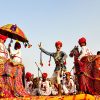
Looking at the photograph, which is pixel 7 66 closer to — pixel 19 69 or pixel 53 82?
A: pixel 19 69

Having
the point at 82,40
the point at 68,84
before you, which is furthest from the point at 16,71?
the point at 82,40

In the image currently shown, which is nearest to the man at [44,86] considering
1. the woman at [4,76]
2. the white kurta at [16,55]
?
the white kurta at [16,55]

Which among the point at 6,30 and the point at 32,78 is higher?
the point at 6,30

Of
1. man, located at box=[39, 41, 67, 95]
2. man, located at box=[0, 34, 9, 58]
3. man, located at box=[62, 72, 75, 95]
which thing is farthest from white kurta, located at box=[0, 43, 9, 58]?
man, located at box=[62, 72, 75, 95]

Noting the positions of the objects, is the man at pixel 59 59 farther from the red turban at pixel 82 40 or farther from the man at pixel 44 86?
the red turban at pixel 82 40

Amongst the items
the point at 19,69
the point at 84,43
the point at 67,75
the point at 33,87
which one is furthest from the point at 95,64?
the point at 33,87

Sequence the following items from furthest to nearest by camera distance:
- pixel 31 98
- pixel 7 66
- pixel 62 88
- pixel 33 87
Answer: pixel 33 87 < pixel 62 88 < pixel 7 66 < pixel 31 98

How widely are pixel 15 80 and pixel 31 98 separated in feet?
4.77

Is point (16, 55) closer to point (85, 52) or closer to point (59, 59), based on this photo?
point (59, 59)

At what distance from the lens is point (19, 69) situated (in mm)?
13320

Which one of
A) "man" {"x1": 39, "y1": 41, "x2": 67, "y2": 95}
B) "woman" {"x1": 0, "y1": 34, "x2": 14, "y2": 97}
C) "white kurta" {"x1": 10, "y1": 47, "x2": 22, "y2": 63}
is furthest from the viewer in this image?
"man" {"x1": 39, "y1": 41, "x2": 67, "y2": 95}

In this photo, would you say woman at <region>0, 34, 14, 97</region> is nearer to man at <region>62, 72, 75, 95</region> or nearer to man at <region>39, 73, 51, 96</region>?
man at <region>39, 73, 51, 96</region>

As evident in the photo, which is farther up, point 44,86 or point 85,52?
point 85,52

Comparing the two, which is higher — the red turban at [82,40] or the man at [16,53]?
the red turban at [82,40]
